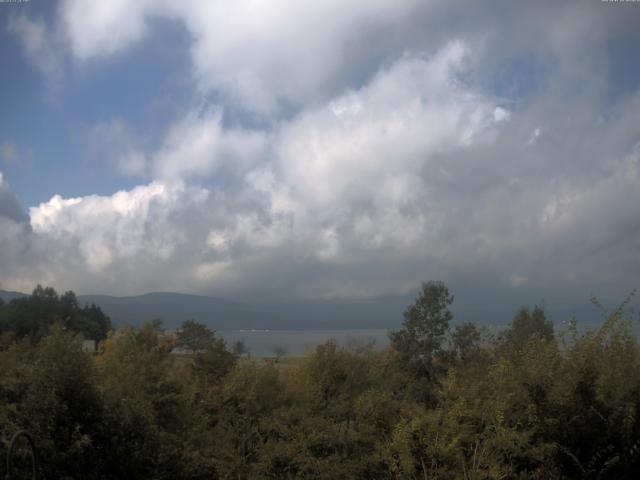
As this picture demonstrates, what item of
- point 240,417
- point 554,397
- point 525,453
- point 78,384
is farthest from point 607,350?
point 78,384

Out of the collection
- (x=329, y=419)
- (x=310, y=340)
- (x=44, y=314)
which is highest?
(x=44, y=314)

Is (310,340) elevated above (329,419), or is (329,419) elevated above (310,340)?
(310,340)

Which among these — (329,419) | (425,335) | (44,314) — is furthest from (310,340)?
(44,314)

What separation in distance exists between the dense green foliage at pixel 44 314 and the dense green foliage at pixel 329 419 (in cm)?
3999

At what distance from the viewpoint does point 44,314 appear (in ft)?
206

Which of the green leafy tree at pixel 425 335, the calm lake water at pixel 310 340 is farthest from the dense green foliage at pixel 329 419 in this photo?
the green leafy tree at pixel 425 335

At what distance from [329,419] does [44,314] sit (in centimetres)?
5632

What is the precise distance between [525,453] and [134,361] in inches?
445

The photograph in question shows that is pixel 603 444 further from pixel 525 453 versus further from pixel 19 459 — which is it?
pixel 19 459

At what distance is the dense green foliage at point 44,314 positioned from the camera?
192 feet

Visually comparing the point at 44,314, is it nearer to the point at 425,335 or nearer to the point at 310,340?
the point at 425,335

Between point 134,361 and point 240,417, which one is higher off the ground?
point 134,361

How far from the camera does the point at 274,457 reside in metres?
14.6

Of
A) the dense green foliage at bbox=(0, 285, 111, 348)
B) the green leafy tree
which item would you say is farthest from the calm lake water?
the dense green foliage at bbox=(0, 285, 111, 348)
